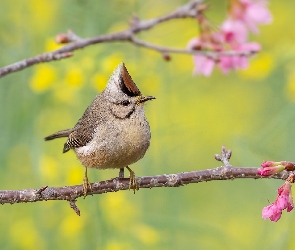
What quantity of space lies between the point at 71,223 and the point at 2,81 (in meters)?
1.16

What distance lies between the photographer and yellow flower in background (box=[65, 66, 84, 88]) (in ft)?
15.8

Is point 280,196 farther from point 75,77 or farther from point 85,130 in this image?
point 75,77

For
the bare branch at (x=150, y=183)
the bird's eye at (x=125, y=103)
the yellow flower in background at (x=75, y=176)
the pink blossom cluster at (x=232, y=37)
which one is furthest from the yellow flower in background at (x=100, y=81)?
the bare branch at (x=150, y=183)

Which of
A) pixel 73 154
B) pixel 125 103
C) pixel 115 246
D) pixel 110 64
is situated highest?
pixel 110 64

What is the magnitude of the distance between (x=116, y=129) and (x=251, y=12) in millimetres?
1106

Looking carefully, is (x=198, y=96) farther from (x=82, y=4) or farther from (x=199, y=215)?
(x=82, y=4)

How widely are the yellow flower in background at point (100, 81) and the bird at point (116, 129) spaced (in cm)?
78

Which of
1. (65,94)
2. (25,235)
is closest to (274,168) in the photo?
(65,94)

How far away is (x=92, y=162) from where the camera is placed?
3.84 metres

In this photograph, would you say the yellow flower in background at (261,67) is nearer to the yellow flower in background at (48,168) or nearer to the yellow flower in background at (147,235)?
the yellow flower in background at (147,235)

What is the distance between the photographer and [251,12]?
4.34 m

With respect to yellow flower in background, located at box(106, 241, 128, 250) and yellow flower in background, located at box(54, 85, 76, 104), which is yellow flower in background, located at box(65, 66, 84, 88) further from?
yellow flower in background, located at box(106, 241, 128, 250)

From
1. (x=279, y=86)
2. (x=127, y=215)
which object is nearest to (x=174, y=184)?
(x=127, y=215)

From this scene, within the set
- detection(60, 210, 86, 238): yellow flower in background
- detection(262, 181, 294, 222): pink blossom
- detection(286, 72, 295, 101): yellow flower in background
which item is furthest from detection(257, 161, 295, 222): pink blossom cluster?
detection(286, 72, 295, 101): yellow flower in background
